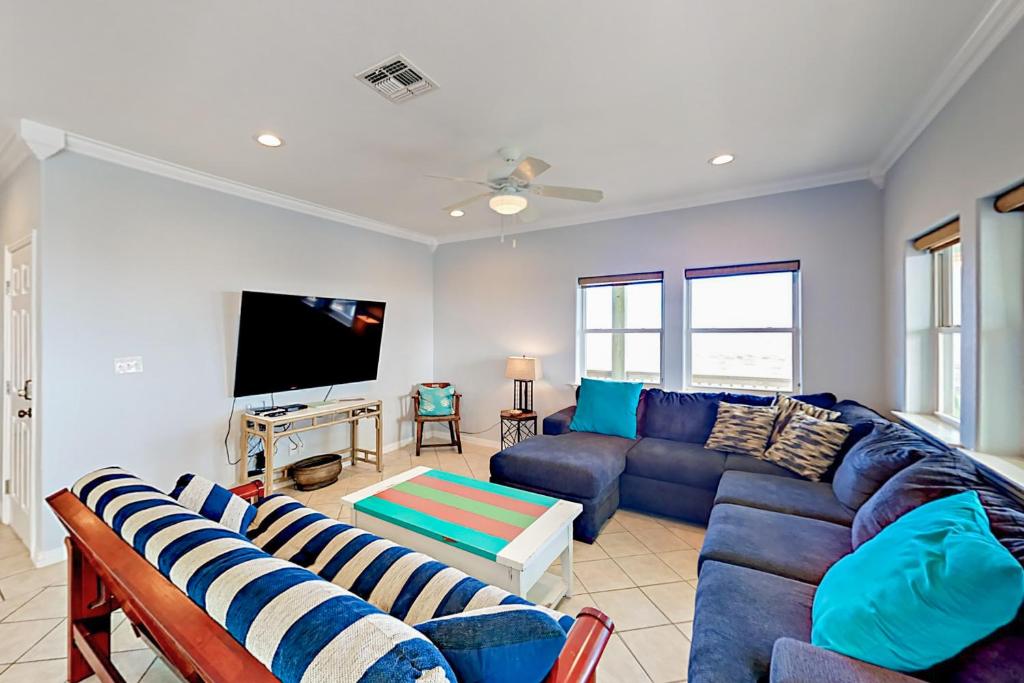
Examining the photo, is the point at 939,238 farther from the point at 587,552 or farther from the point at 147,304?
the point at 147,304

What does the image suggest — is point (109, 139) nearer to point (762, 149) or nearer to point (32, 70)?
point (32, 70)

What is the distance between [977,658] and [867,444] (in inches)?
61.5

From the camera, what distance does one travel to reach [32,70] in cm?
194

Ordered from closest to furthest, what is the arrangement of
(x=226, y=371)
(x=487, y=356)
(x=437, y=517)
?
1. (x=437, y=517)
2. (x=226, y=371)
3. (x=487, y=356)

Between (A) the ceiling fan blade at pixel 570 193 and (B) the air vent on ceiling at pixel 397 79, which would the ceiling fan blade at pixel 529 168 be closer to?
(A) the ceiling fan blade at pixel 570 193

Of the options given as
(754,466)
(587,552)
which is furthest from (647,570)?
(754,466)

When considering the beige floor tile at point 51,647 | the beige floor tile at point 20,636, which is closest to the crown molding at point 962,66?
the beige floor tile at point 51,647

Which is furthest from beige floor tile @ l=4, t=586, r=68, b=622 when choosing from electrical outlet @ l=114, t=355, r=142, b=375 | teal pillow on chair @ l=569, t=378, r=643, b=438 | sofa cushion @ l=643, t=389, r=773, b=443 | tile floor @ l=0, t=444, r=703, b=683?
sofa cushion @ l=643, t=389, r=773, b=443

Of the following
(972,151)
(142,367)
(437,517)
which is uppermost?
(972,151)

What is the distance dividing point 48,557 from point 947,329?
569 cm

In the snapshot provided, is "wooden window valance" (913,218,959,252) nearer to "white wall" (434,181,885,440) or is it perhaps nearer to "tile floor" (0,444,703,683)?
"white wall" (434,181,885,440)

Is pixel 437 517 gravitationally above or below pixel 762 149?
below

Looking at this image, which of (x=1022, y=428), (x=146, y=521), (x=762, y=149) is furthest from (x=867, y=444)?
(x=146, y=521)

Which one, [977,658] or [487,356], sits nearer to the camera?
[977,658]
